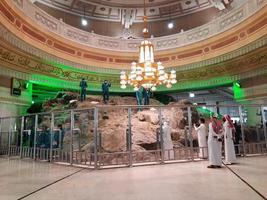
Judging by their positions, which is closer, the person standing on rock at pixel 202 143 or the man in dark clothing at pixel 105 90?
the person standing on rock at pixel 202 143

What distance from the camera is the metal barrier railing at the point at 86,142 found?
6.81m

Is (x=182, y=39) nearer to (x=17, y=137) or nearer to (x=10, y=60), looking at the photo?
(x=10, y=60)

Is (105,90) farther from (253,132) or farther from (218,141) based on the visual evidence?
(218,141)

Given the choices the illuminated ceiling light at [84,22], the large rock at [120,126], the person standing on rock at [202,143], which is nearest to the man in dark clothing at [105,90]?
the large rock at [120,126]

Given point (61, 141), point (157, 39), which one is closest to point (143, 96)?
Result: point (157, 39)

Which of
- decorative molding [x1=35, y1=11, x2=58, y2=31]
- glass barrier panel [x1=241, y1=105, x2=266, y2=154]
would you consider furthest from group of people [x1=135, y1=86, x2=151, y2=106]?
decorative molding [x1=35, y1=11, x2=58, y2=31]

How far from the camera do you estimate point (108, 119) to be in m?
11.3

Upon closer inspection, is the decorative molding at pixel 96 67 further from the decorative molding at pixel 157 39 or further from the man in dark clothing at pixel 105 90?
the man in dark clothing at pixel 105 90

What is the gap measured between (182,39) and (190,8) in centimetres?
381

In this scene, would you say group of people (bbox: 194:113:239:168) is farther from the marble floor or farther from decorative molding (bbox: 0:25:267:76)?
decorative molding (bbox: 0:25:267:76)

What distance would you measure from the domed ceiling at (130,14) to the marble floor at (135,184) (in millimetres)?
14891

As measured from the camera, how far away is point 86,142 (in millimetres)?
8227

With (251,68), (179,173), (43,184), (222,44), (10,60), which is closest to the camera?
(43,184)

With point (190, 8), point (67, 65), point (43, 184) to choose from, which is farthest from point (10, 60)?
point (190, 8)
